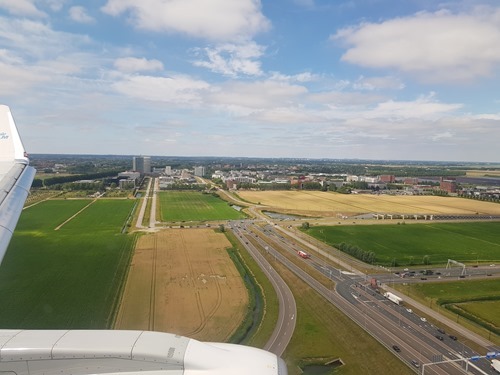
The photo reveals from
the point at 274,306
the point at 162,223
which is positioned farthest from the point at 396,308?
the point at 162,223

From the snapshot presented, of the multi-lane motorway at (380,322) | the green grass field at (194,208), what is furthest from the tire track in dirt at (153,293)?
the green grass field at (194,208)

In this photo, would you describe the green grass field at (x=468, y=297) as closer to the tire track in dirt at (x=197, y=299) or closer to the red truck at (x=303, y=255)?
the red truck at (x=303, y=255)

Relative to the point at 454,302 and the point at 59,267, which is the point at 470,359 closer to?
the point at 454,302

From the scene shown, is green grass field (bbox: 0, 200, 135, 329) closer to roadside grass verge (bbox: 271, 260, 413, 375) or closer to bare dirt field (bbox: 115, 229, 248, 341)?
bare dirt field (bbox: 115, 229, 248, 341)

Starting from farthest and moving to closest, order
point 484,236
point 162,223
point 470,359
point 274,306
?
point 162,223, point 484,236, point 274,306, point 470,359

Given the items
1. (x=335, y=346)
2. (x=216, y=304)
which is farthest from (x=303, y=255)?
(x=335, y=346)

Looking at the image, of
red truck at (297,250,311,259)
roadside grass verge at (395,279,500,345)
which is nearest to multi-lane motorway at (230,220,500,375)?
red truck at (297,250,311,259)
